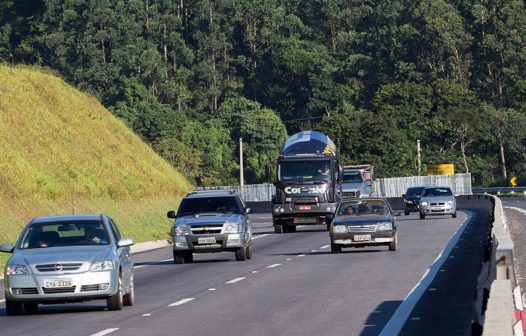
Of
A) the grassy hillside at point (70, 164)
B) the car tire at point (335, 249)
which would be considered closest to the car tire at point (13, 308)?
the car tire at point (335, 249)

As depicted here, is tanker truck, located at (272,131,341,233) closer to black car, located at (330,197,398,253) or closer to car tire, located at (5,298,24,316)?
black car, located at (330,197,398,253)

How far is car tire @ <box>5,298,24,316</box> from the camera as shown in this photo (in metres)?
21.6

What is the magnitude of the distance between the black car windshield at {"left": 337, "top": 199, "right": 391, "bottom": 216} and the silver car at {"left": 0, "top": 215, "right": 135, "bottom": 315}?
16489 millimetres

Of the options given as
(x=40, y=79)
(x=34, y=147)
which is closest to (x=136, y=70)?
(x=40, y=79)

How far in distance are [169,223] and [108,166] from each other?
32.9ft

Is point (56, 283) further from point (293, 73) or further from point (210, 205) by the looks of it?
point (293, 73)

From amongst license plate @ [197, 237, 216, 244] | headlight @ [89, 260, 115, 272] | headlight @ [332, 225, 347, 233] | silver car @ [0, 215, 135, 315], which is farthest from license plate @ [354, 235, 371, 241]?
headlight @ [89, 260, 115, 272]

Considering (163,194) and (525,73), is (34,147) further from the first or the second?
(525,73)

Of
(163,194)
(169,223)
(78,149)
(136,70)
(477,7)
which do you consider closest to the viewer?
(169,223)

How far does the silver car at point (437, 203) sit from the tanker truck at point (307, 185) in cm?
1061

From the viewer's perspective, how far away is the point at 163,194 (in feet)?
252

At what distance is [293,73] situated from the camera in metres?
174

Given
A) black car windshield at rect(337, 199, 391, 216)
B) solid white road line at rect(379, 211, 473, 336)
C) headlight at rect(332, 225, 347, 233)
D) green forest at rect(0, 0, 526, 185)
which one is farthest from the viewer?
green forest at rect(0, 0, 526, 185)

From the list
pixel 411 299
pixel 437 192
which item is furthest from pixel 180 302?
pixel 437 192
